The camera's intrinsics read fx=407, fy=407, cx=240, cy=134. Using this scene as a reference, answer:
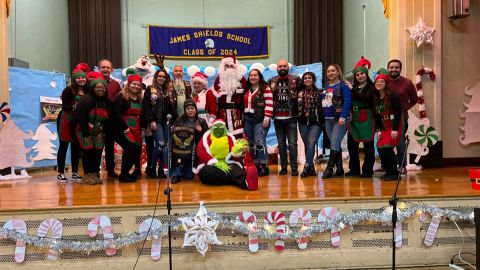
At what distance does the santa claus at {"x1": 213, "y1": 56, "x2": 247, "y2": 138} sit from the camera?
4.93 m

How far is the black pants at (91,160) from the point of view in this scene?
4.41m

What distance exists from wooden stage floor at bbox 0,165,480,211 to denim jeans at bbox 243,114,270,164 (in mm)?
319

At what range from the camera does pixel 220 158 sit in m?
4.20

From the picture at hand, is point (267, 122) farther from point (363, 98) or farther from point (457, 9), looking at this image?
point (457, 9)

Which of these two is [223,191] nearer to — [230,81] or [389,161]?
[230,81]

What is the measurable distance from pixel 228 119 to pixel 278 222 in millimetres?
1982

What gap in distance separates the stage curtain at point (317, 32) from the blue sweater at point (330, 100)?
582 centimetres

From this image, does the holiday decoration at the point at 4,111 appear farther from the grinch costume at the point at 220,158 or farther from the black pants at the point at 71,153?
the grinch costume at the point at 220,158

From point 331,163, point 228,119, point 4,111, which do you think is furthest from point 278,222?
point 4,111

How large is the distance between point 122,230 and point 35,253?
0.66 meters

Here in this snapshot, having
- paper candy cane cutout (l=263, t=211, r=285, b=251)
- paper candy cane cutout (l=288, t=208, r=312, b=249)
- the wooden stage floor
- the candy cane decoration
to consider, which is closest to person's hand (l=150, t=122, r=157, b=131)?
the wooden stage floor

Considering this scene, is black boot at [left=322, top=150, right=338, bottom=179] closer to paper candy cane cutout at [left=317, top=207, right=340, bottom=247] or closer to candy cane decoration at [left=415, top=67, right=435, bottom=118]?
paper candy cane cutout at [left=317, top=207, right=340, bottom=247]

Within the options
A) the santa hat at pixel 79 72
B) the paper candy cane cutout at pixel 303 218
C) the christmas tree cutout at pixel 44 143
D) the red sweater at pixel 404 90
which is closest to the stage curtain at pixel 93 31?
the christmas tree cutout at pixel 44 143

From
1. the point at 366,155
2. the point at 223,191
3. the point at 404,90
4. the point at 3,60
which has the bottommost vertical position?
the point at 223,191
